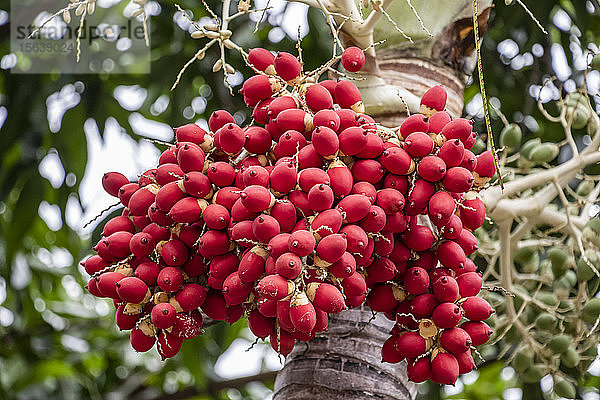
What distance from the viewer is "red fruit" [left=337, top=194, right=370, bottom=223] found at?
0.79 meters

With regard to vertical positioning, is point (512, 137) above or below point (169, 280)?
below

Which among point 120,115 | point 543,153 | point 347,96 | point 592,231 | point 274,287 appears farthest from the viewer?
point 120,115

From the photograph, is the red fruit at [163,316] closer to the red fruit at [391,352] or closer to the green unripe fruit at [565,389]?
the red fruit at [391,352]

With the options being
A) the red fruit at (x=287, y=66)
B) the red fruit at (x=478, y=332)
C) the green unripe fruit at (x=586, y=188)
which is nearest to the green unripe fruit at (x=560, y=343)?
the green unripe fruit at (x=586, y=188)

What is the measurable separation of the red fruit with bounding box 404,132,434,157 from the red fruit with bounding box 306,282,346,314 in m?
0.20

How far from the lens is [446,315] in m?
0.84

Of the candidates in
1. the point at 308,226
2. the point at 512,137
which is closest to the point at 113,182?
the point at 308,226

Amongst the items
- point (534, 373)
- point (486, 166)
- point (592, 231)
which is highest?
point (486, 166)

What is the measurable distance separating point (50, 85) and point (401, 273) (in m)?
1.74

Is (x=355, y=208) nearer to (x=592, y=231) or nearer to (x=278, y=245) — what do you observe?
(x=278, y=245)

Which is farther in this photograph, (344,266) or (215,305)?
(215,305)

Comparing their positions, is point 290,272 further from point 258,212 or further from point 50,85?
point 50,85

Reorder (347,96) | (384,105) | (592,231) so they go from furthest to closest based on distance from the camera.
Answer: (592,231) < (384,105) < (347,96)

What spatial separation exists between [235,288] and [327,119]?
0.74 feet
